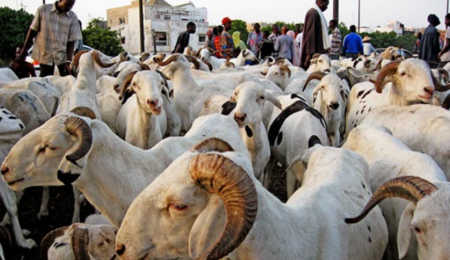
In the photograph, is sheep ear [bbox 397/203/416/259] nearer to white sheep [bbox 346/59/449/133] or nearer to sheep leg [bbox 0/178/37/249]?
white sheep [bbox 346/59/449/133]

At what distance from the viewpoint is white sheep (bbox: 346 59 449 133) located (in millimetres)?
5867

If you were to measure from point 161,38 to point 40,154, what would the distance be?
4976cm

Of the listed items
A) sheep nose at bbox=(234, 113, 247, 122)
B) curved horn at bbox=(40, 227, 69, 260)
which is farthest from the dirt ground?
sheep nose at bbox=(234, 113, 247, 122)

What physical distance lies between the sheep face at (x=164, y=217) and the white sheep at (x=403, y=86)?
4312mm

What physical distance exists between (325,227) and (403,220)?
0.54 meters

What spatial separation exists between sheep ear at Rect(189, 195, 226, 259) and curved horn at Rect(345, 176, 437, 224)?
1.04m

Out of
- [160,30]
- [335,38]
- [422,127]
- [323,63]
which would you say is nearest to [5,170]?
[422,127]

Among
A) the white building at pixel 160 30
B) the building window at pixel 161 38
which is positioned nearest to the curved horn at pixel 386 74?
the white building at pixel 160 30

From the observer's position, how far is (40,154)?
3553 mm

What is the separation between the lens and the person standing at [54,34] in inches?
320

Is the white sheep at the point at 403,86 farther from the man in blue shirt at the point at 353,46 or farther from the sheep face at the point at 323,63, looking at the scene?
the man in blue shirt at the point at 353,46

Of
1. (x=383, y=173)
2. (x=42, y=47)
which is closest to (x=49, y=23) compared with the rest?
(x=42, y=47)

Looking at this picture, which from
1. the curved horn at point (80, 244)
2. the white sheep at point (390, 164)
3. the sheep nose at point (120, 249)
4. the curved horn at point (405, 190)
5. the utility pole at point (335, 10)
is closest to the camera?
the sheep nose at point (120, 249)

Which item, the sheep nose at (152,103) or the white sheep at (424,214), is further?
the sheep nose at (152,103)
